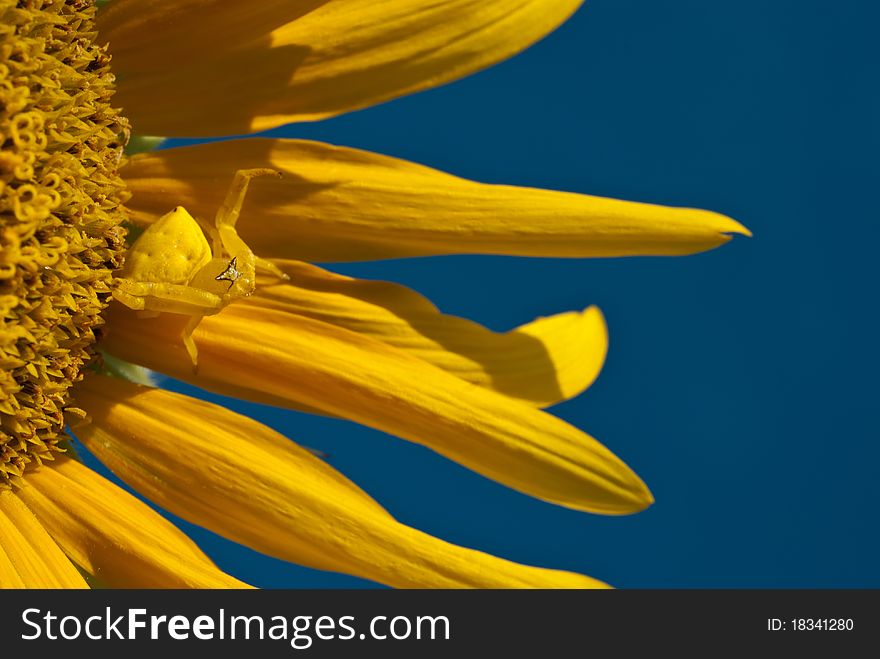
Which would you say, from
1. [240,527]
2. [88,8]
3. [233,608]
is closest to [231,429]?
[240,527]

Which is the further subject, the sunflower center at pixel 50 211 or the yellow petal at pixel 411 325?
the yellow petal at pixel 411 325

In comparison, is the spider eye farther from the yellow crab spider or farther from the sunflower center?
the sunflower center

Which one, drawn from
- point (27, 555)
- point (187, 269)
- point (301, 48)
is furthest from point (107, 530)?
point (301, 48)

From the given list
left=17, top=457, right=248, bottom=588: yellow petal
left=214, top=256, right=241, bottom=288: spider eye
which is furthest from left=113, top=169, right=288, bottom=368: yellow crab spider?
left=17, top=457, right=248, bottom=588: yellow petal

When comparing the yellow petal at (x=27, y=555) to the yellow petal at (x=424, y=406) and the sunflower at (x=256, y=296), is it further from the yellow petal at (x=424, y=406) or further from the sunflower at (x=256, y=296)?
the yellow petal at (x=424, y=406)

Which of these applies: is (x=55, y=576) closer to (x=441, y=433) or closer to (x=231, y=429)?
(x=231, y=429)

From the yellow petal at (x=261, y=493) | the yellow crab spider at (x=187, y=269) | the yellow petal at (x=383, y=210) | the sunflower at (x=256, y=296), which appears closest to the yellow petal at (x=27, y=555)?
the sunflower at (x=256, y=296)

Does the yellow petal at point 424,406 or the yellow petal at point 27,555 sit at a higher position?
the yellow petal at point 424,406
